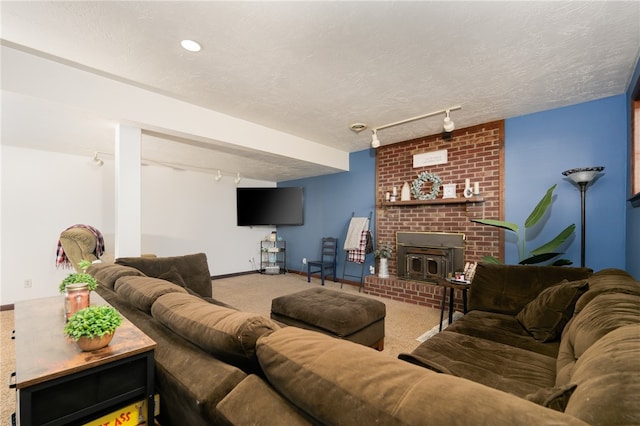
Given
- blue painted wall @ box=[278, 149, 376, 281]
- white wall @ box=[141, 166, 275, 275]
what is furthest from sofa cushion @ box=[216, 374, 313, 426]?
white wall @ box=[141, 166, 275, 275]

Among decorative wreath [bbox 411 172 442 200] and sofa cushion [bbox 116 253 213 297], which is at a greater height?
decorative wreath [bbox 411 172 442 200]

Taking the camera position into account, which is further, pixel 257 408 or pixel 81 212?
pixel 81 212

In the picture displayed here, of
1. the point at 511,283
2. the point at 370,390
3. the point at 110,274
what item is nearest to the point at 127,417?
the point at 370,390

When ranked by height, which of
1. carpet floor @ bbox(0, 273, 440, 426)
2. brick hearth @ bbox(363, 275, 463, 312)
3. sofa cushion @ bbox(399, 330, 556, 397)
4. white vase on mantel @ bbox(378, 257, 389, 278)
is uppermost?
sofa cushion @ bbox(399, 330, 556, 397)

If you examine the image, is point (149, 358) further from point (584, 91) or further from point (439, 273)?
point (584, 91)

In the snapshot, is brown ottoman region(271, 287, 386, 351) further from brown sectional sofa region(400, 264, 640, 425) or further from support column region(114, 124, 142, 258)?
support column region(114, 124, 142, 258)

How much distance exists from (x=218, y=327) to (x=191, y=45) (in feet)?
6.46

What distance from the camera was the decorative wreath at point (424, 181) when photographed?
12.8 ft

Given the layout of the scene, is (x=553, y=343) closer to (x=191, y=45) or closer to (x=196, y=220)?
(x=191, y=45)

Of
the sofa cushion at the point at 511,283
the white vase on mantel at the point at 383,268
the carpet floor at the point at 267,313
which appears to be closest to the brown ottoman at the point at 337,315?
the carpet floor at the point at 267,313

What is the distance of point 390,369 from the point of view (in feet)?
2.06

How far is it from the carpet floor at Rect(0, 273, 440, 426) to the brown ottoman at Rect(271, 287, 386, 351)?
0.76ft

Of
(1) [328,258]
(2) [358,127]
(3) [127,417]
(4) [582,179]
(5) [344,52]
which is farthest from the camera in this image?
(1) [328,258]

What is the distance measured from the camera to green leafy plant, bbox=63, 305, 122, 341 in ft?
3.04
